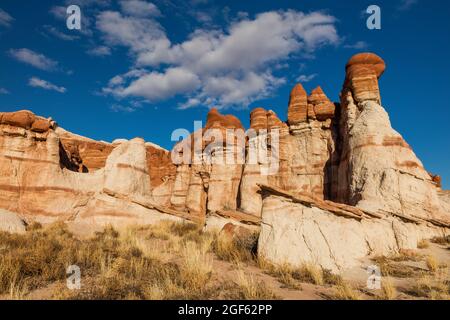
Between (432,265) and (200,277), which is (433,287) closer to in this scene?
(432,265)

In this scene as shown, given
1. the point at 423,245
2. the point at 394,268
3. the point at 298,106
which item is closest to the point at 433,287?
the point at 394,268

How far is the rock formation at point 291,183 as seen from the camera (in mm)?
8461

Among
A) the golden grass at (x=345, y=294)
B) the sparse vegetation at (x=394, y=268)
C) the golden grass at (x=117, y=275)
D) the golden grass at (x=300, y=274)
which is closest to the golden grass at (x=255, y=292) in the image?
the golden grass at (x=117, y=275)

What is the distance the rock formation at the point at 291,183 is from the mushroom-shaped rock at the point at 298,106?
0.25 feet

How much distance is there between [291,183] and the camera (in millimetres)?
21156

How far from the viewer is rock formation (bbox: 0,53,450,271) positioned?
8461 millimetres

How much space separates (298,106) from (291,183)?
5.54 metres

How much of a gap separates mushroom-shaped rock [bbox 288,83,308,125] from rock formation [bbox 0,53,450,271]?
0.25ft

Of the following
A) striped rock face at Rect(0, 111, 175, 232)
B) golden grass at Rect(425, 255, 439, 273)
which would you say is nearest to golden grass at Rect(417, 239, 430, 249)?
golden grass at Rect(425, 255, 439, 273)

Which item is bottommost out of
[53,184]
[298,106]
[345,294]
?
[345,294]

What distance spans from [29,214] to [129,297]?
40.5 feet

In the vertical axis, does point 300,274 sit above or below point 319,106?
below

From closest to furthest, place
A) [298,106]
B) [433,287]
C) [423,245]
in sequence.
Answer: [433,287] < [423,245] < [298,106]
